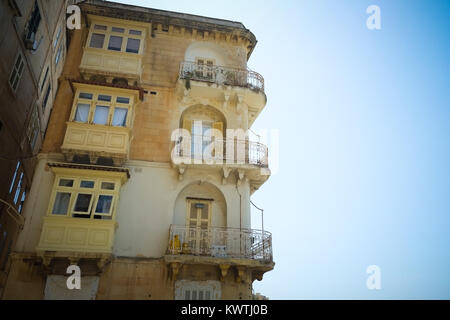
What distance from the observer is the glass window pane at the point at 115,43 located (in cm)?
1670

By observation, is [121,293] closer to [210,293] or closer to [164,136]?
[210,293]

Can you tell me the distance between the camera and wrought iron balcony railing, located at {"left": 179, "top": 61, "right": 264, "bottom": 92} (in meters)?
16.6

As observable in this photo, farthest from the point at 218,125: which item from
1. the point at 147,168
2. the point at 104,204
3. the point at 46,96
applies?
the point at 46,96

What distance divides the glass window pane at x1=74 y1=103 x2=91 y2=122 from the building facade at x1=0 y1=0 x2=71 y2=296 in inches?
105

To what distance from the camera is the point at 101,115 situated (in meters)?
14.7

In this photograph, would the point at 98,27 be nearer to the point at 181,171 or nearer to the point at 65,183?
the point at 65,183

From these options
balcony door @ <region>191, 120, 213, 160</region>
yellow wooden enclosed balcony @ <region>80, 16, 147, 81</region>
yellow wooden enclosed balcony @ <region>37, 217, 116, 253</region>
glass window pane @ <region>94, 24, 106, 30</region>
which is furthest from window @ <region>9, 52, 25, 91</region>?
balcony door @ <region>191, 120, 213, 160</region>

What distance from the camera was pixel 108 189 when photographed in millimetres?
13219

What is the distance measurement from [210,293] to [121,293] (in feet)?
10.9

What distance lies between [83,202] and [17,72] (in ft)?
21.4

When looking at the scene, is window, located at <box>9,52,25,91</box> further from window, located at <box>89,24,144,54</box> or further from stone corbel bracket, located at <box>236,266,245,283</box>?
stone corbel bracket, located at <box>236,266,245,283</box>

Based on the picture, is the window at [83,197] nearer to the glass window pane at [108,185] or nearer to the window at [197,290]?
the glass window pane at [108,185]

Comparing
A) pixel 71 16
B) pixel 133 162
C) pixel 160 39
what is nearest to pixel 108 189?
pixel 133 162

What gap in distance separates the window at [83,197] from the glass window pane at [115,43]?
741 centimetres
